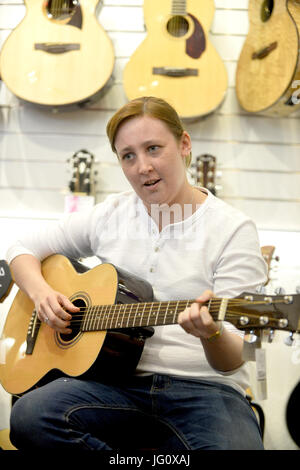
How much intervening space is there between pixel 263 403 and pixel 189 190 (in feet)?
3.94

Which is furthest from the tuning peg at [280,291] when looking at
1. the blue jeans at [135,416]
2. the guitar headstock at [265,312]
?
the blue jeans at [135,416]

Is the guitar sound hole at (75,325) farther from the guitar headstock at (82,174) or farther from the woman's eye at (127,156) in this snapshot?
the guitar headstock at (82,174)

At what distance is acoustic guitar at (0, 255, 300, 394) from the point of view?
3.35 feet

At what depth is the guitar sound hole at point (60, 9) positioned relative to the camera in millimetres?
2473

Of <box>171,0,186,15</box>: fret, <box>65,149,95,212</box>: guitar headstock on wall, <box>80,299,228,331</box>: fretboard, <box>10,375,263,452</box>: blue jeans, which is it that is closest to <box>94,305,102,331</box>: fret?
<box>80,299,228,331</box>: fretboard

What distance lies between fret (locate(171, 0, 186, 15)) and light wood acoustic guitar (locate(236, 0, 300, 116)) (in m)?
0.33

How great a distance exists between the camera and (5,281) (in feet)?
6.29

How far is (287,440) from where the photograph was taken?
2.13m

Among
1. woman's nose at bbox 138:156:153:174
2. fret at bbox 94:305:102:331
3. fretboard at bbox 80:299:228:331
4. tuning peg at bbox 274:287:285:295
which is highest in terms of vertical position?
woman's nose at bbox 138:156:153:174

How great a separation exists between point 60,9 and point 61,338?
1785mm

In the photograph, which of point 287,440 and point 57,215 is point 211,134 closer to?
point 57,215

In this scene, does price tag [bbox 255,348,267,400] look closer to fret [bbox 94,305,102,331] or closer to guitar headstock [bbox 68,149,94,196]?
fret [bbox 94,305,102,331]

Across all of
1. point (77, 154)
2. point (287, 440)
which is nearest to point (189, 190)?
point (77, 154)

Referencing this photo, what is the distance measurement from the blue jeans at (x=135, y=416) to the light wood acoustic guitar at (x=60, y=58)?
1.52m
